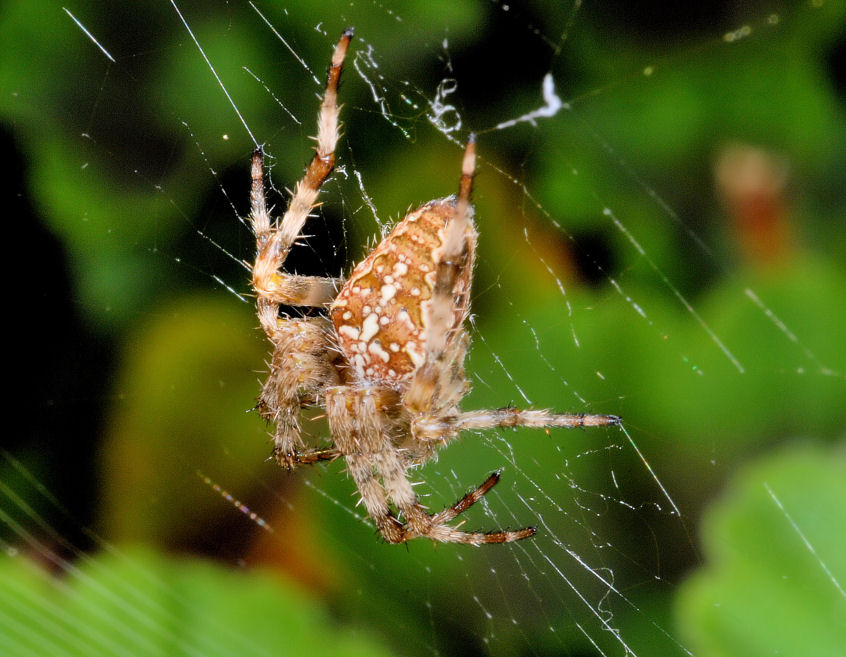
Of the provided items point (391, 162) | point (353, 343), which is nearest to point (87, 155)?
point (391, 162)

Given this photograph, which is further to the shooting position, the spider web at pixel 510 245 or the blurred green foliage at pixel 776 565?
the spider web at pixel 510 245

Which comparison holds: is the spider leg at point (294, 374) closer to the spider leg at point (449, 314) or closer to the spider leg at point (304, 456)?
the spider leg at point (304, 456)

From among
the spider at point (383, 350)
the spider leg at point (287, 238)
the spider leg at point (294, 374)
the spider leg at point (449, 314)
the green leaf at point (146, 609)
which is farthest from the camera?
the green leaf at point (146, 609)

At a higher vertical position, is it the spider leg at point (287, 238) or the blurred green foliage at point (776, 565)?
the spider leg at point (287, 238)

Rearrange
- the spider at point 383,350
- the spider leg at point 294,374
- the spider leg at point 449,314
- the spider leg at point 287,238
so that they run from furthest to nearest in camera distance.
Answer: the spider leg at point 294,374, the spider leg at point 287,238, the spider at point 383,350, the spider leg at point 449,314

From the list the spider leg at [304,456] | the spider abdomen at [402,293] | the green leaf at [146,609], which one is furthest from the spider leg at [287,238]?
the green leaf at [146,609]

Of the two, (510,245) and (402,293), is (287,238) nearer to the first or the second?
(402,293)

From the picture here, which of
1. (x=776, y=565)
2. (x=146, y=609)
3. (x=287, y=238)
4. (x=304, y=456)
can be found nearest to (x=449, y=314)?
(x=287, y=238)
